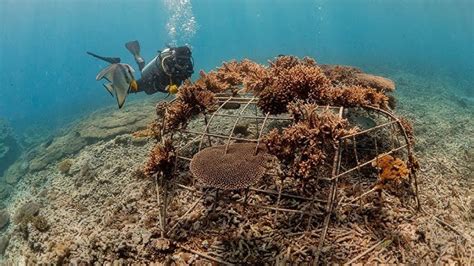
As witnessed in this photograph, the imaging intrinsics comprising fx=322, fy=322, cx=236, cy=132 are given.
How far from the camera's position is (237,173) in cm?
520

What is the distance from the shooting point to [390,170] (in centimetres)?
597

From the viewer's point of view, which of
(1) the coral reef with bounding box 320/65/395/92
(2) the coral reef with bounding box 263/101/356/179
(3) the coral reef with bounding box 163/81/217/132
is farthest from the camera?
(1) the coral reef with bounding box 320/65/395/92

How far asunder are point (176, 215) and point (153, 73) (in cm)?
545

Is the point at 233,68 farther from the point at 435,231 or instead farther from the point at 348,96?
the point at 435,231

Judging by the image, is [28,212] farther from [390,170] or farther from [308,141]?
[390,170]

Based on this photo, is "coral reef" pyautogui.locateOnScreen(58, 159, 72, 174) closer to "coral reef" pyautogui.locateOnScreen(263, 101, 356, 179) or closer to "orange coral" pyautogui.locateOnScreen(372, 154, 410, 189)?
"coral reef" pyautogui.locateOnScreen(263, 101, 356, 179)

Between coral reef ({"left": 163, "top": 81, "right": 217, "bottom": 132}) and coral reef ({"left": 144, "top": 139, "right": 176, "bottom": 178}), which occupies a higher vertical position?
coral reef ({"left": 163, "top": 81, "right": 217, "bottom": 132})

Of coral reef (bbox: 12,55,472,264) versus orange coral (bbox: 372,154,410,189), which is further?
orange coral (bbox: 372,154,410,189)

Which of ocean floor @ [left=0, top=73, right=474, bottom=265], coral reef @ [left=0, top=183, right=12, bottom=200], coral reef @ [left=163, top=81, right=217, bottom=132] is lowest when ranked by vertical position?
coral reef @ [left=0, top=183, right=12, bottom=200]

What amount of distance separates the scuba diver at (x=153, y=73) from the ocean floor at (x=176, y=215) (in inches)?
88.0

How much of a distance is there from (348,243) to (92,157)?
9276 mm

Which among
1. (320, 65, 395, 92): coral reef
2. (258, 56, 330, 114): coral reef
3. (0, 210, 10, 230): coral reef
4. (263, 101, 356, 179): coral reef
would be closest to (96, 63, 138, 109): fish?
(258, 56, 330, 114): coral reef

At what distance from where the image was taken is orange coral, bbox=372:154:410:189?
5887mm

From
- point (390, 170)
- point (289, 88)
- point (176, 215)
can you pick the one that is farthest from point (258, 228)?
point (289, 88)
